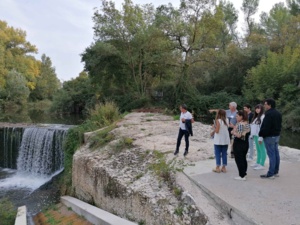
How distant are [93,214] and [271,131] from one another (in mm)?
3714

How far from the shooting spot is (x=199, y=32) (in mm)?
19672

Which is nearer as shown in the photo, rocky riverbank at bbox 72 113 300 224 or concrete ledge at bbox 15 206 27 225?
rocky riverbank at bbox 72 113 300 224

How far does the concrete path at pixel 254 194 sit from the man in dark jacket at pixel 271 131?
0.20 meters

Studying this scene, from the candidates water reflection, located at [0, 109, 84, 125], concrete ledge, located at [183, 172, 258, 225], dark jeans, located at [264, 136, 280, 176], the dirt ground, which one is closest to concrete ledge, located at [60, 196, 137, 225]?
the dirt ground

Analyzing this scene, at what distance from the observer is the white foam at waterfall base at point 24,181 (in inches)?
438

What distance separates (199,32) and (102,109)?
10702mm

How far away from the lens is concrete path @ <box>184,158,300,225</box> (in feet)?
11.5

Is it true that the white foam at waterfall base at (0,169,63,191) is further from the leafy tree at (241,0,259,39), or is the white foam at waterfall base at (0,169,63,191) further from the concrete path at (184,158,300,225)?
the leafy tree at (241,0,259,39)

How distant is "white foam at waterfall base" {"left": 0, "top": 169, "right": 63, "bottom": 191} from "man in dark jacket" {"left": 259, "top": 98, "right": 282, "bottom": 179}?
8947 mm

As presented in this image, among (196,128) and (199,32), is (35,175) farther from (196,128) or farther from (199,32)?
(199,32)

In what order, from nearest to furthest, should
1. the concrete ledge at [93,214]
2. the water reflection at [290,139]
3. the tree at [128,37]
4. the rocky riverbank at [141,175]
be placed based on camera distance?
the rocky riverbank at [141,175], the concrete ledge at [93,214], the water reflection at [290,139], the tree at [128,37]

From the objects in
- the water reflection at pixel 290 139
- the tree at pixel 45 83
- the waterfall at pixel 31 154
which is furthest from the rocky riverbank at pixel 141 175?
the tree at pixel 45 83

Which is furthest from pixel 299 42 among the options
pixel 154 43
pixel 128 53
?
pixel 128 53

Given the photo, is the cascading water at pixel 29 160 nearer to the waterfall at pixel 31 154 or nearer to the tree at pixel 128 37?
the waterfall at pixel 31 154
